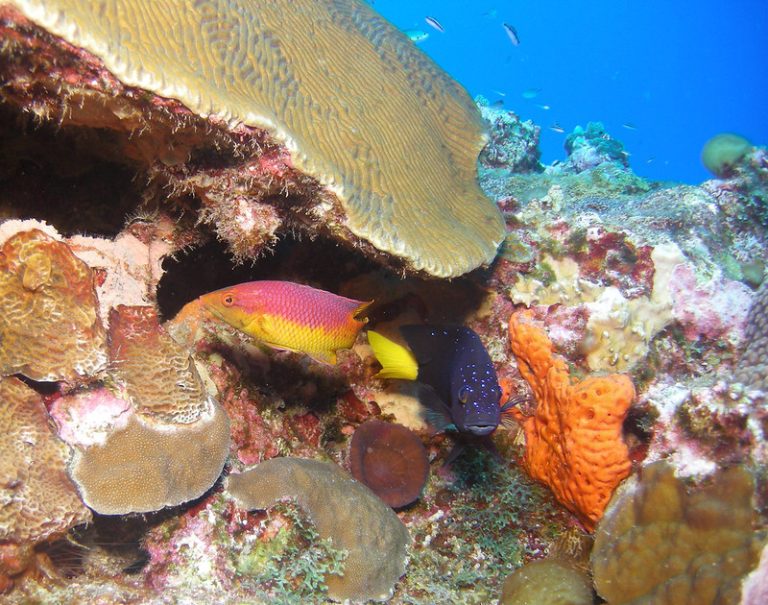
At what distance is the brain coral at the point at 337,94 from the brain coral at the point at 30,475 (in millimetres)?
1644

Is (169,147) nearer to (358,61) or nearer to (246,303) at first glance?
(246,303)

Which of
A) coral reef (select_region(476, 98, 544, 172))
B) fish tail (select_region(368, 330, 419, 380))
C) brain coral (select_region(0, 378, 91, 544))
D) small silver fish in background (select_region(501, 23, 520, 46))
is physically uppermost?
small silver fish in background (select_region(501, 23, 520, 46))

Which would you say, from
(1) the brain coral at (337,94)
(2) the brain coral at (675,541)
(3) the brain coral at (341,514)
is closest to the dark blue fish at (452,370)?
(1) the brain coral at (337,94)

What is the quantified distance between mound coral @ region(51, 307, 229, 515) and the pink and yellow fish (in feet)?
1.46

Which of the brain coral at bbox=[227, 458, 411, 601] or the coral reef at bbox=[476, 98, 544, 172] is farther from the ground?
the coral reef at bbox=[476, 98, 544, 172]

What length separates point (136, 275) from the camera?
301cm

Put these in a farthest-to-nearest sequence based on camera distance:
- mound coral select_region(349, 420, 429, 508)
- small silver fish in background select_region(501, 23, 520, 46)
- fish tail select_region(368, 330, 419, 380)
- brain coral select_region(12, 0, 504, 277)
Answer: small silver fish in background select_region(501, 23, 520, 46), mound coral select_region(349, 420, 429, 508), fish tail select_region(368, 330, 419, 380), brain coral select_region(12, 0, 504, 277)

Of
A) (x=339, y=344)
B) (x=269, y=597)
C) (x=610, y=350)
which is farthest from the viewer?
(x=610, y=350)

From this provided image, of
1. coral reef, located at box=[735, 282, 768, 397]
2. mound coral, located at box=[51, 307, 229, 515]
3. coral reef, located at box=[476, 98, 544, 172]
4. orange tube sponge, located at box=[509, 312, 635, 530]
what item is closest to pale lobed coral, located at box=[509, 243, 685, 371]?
orange tube sponge, located at box=[509, 312, 635, 530]

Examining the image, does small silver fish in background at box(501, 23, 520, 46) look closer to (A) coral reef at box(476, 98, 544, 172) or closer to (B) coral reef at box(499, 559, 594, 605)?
(A) coral reef at box(476, 98, 544, 172)

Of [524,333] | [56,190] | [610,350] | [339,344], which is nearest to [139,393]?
[339,344]

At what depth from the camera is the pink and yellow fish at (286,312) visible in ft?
8.71

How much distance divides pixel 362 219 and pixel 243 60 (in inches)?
42.4

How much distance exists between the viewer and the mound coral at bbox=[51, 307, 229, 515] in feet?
8.20
